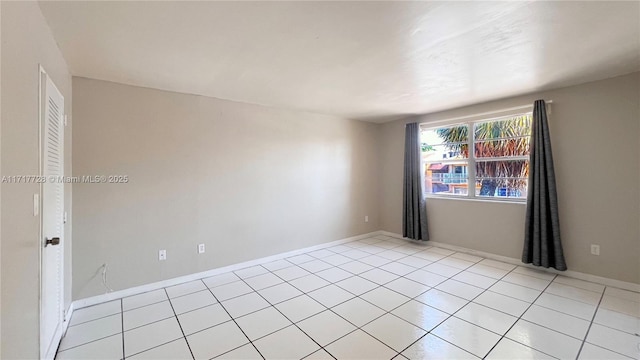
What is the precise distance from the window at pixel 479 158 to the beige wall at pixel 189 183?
1750mm

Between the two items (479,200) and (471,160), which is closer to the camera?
(479,200)

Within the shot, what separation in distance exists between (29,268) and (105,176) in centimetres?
158

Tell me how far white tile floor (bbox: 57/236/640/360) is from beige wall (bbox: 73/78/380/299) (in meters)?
0.41

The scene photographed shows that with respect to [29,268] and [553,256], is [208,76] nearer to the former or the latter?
[29,268]

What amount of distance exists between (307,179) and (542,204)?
3.17 metres

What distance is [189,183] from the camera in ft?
10.5

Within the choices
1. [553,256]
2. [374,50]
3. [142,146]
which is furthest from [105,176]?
[553,256]

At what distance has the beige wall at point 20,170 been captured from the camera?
1.09 metres

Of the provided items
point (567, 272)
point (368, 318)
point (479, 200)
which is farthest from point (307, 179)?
point (567, 272)

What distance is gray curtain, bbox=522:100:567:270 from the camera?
3.22 metres

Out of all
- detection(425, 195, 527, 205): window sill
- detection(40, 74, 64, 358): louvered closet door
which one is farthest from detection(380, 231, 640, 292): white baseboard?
detection(40, 74, 64, 358): louvered closet door

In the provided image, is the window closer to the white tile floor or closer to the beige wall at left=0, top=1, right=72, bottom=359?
the white tile floor

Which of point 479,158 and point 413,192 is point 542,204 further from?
point 413,192

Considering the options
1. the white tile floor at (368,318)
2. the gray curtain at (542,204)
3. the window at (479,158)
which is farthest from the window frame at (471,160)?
the white tile floor at (368,318)
